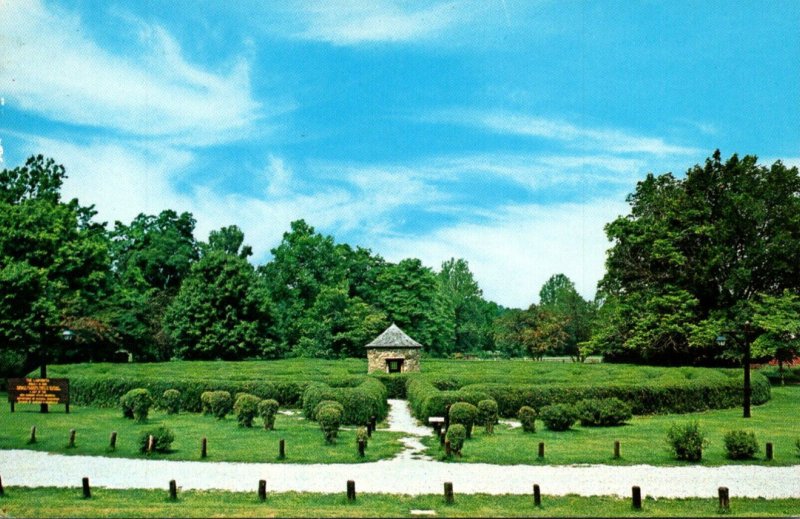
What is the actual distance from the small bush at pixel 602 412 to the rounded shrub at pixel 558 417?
96cm

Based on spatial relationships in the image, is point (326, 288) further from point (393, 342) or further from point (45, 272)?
point (45, 272)

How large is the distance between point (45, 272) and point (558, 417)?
3225 cm

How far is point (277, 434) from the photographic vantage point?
23.4 meters

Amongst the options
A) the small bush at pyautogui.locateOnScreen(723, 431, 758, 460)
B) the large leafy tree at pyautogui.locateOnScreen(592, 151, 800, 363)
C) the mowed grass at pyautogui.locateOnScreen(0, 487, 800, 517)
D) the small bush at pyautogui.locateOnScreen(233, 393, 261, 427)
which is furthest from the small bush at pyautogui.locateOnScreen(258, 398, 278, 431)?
the large leafy tree at pyautogui.locateOnScreen(592, 151, 800, 363)

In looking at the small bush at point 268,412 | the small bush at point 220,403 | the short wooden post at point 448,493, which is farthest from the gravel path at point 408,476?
the small bush at point 220,403

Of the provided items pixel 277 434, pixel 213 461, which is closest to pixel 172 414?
pixel 277 434

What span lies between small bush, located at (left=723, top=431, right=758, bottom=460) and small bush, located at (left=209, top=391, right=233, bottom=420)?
730 inches

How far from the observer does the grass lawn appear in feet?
62.4

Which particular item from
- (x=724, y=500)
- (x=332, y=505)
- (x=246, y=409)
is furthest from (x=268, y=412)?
(x=724, y=500)

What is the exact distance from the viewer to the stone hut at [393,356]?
141ft

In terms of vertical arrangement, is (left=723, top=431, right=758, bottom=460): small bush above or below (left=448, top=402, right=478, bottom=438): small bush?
below

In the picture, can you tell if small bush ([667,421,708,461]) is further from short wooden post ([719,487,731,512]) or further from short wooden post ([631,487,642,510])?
short wooden post ([631,487,642,510])

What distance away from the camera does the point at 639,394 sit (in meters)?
29.4

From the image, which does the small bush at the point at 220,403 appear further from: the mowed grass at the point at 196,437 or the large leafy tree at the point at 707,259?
the large leafy tree at the point at 707,259
